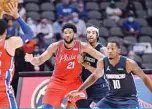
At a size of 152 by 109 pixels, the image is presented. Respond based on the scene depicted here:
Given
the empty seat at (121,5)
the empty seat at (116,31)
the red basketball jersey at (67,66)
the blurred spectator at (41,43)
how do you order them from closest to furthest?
the red basketball jersey at (67,66) < the blurred spectator at (41,43) < the empty seat at (116,31) < the empty seat at (121,5)

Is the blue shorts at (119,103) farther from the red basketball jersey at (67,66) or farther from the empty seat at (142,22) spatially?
the empty seat at (142,22)

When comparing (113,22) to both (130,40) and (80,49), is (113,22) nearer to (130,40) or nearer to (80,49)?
(130,40)

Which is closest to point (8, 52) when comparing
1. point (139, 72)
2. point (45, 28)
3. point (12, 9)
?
point (12, 9)

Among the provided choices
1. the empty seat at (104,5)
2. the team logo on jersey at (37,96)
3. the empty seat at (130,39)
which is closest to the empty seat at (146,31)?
the empty seat at (130,39)

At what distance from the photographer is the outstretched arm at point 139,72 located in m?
7.29

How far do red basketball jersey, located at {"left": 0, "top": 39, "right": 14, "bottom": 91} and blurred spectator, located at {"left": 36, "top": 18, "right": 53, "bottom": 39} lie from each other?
734cm

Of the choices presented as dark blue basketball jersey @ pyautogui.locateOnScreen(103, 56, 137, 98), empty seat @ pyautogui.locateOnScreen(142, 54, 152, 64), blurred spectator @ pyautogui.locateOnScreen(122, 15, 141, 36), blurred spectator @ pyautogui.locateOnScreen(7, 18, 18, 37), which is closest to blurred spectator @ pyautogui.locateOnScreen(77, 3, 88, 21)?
blurred spectator @ pyautogui.locateOnScreen(122, 15, 141, 36)

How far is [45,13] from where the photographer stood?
1517 centimetres

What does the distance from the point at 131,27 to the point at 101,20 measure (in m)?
1.05

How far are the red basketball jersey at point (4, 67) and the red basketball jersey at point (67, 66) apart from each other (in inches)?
57.7

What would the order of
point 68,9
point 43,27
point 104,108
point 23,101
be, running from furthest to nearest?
1. point 68,9
2. point 43,27
3. point 23,101
4. point 104,108

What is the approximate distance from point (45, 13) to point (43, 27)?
1178 millimetres

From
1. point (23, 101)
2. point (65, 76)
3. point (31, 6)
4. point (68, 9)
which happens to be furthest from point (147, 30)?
point (65, 76)

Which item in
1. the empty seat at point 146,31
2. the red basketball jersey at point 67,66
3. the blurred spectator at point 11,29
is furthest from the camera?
the empty seat at point 146,31
